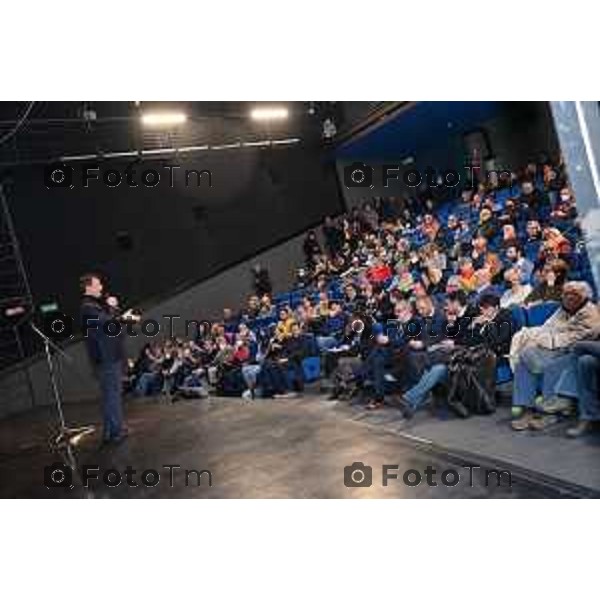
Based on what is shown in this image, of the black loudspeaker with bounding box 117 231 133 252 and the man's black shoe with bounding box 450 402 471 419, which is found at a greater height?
the black loudspeaker with bounding box 117 231 133 252

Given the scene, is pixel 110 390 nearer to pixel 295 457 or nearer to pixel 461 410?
pixel 295 457

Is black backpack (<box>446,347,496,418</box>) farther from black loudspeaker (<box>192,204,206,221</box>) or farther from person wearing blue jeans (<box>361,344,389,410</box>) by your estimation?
black loudspeaker (<box>192,204,206,221</box>)

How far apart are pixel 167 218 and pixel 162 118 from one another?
1.73 m

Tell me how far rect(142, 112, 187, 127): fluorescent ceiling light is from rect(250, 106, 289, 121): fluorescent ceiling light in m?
1.48

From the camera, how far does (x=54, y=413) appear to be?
8961mm

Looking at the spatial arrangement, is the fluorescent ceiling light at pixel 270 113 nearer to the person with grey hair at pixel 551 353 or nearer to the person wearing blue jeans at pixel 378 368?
the person wearing blue jeans at pixel 378 368

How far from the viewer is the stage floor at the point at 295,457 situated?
3582 millimetres

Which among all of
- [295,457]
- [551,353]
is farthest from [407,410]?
[551,353]

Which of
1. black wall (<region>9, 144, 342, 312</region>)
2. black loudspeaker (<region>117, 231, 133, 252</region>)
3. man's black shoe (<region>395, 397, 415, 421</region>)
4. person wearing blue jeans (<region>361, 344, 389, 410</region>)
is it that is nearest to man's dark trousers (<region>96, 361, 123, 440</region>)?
person wearing blue jeans (<region>361, 344, 389, 410</region>)

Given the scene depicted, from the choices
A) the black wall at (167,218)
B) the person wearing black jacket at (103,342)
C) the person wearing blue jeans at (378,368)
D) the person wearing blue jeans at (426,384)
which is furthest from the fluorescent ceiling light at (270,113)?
the person wearing blue jeans at (426,384)

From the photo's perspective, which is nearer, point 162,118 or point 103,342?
point 103,342

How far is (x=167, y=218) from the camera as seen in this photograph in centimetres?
1233

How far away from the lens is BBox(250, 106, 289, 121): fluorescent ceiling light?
42.4 feet
